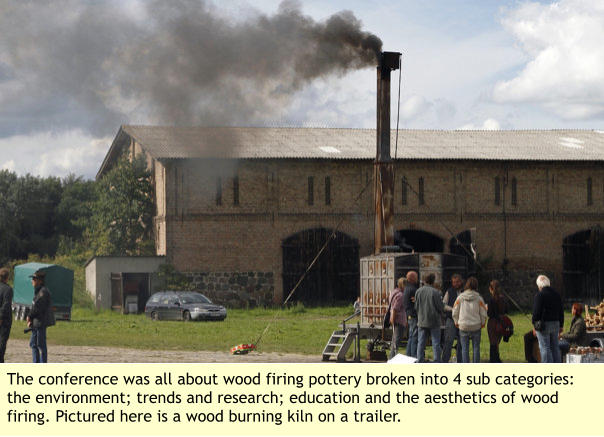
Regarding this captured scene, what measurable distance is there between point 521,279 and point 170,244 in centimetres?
1702

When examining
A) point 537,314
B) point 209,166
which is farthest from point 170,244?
point 537,314

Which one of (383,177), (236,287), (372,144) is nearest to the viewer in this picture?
(383,177)

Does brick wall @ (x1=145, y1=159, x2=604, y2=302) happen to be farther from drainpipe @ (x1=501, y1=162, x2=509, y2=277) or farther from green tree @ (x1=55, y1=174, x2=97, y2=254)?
green tree @ (x1=55, y1=174, x2=97, y2=254)

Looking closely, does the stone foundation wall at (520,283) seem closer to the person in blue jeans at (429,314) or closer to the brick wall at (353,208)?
the brick wall at (353,208)

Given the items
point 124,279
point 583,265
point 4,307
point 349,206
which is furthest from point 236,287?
point 4,307

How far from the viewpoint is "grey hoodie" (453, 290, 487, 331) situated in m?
16.0

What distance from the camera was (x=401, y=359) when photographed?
11.8 m

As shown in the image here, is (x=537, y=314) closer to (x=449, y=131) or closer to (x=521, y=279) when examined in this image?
(x=521, y=279)

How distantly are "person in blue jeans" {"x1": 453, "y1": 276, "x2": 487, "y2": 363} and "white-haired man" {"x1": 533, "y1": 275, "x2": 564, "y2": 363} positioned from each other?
134cm

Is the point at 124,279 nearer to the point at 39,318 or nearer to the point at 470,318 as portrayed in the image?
the point at 39,318

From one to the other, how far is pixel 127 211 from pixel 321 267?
32.1ft

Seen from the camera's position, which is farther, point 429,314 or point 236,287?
point 236,287

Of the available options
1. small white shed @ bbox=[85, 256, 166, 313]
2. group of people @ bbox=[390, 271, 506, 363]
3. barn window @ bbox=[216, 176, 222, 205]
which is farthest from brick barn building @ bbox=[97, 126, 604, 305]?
group of people @ bbox=[390, 271, 506, 363]

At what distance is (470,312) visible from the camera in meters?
16.1
